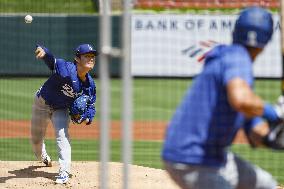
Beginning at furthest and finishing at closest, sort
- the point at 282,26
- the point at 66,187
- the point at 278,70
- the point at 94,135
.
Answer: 1. the point at 278,70
2. the point at 94,135
3. the point at 66,187
4. the point at 282,26

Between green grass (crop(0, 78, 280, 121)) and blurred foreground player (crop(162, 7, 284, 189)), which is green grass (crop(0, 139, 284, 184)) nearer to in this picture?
green grass (crop(0, 78, 280, 121))

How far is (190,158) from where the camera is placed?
4.71 metres

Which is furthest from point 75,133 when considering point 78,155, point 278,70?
point 278,70

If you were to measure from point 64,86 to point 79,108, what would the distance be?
1.02 ft

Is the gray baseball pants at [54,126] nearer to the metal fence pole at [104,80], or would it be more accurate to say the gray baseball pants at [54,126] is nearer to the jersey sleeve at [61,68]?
the jersey sleeve at [61,68]

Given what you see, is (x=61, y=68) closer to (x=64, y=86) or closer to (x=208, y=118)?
(x=64, y=86)

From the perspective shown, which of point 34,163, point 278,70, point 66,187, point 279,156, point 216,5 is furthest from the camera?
point 216,5

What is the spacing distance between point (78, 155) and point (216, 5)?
44.0 feet

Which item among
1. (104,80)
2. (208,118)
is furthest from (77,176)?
(208,118)

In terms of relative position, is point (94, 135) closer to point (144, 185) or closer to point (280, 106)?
point (144, 185)

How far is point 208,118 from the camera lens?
184 inches

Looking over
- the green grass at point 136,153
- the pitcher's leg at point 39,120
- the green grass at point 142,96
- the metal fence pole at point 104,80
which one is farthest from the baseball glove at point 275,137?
the green grass at point 142,96

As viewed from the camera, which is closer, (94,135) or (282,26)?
(282,26)

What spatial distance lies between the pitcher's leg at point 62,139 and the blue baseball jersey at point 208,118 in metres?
4.55
